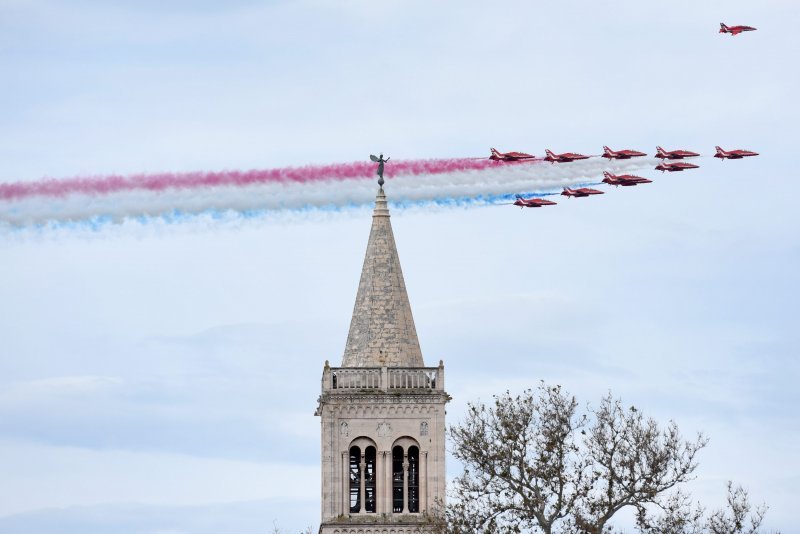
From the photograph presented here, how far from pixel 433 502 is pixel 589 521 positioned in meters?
39.9

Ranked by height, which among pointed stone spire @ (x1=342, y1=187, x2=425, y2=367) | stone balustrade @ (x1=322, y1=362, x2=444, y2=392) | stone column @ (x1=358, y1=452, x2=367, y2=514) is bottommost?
stone column @ (x1=358, y1=452, x2=367, y2=514)

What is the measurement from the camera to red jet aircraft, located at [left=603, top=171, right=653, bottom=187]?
158125 mm

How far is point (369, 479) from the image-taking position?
166250 millimetres

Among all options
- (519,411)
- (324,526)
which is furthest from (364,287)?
(519,411)

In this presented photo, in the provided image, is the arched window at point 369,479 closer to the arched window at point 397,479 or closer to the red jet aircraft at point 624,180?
the arched window at point 397,479

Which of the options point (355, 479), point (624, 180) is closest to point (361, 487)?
point (355, 479)

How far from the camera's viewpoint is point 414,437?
166 metres

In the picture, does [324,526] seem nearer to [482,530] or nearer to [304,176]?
[304,176]

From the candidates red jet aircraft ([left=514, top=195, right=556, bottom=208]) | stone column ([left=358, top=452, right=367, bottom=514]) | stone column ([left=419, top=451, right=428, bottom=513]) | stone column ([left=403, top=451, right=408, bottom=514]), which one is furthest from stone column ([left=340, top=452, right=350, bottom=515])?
red jet aircraft ([left=514, top=195, right=556, bottom=208])

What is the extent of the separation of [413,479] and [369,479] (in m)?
2.36

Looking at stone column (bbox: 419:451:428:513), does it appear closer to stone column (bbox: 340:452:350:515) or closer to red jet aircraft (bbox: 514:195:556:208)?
stone column (bbox: 340:452:350:515)

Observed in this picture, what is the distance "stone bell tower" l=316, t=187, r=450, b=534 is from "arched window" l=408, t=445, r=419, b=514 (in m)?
0.05

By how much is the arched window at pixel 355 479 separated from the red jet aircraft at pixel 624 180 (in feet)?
66.6

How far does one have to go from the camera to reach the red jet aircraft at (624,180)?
15812cm
